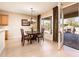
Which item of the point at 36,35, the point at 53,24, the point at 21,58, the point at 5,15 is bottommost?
the point at 21,58

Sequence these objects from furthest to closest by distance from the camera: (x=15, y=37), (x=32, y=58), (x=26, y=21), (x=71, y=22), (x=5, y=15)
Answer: (x=26, y=21) < (x=15, y=37) < (x=5, y=15) < (x=71, y=22) < (x=32, y=58)

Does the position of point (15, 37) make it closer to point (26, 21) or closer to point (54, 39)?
point (26, 21)

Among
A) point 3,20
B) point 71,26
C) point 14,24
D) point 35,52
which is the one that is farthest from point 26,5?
point 14,24

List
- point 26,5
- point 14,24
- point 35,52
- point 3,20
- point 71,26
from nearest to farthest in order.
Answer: point 35,52 → point 71,26 → point 26,5 → point 3,20 → point 14,24

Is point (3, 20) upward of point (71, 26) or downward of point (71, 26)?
upward

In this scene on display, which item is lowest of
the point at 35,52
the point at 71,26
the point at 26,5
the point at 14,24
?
the point at 35,52

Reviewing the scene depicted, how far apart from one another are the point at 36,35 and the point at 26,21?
3.64 metres

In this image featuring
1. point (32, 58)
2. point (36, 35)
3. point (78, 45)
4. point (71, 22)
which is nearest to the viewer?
point (32, 58)

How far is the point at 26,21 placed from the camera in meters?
11.9

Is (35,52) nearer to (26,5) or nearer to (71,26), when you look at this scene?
(71,26)

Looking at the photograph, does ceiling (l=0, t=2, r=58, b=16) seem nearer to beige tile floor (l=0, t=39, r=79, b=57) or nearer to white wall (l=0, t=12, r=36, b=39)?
white wall (l=0, t=12, r=36, b=39)

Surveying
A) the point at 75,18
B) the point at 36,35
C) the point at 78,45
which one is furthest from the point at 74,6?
the point at 36,35

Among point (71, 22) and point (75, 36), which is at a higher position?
point (71, 22)

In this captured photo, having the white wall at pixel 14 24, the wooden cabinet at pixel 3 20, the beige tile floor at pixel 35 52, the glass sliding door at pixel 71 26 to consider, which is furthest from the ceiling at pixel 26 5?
the beige tile floor at pixel 35 52
